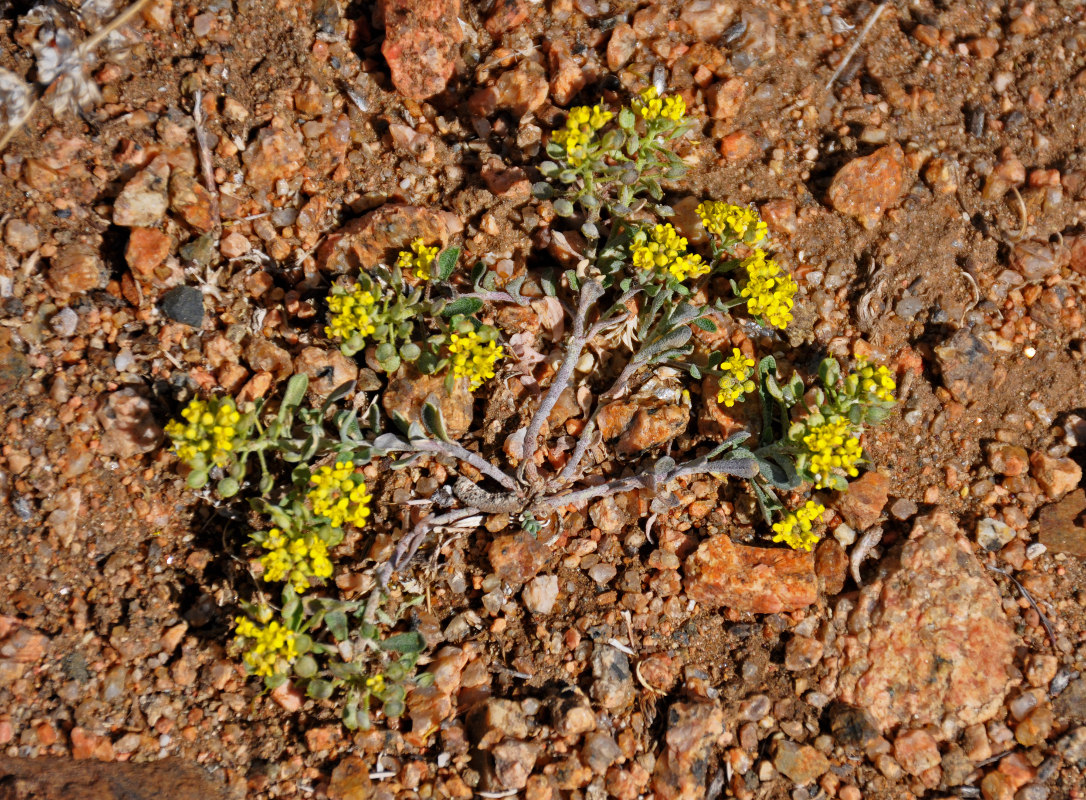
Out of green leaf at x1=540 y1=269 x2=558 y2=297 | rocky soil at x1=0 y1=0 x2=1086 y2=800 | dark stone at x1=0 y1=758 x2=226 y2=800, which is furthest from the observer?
green leaf at x1=540 y1=269 x2=558 y2=297

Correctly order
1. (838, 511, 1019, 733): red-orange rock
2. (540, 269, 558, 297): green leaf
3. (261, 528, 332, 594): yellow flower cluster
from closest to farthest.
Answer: (261, 528, 332, 594): yellow flower cluster, (838, 511, 1019, 733): red-orange rock, (540, 269, 558, 297): green leaf

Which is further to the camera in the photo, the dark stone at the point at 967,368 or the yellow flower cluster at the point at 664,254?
the dark stone at the point at 967,368

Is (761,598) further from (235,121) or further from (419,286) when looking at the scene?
(235,121)

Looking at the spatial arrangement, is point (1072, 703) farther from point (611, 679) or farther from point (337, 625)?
point (337, 625)

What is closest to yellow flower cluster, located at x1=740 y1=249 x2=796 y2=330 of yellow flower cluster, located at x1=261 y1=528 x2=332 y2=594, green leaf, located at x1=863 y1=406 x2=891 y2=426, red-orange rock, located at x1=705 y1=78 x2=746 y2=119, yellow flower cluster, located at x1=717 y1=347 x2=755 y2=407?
yellow flower cluster, located at x1=717 y1=347 x2=755 y2=407

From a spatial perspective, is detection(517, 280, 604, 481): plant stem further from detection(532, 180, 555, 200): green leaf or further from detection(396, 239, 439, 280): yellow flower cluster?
detection(396, 239, 439, 280): yellow flower cluster

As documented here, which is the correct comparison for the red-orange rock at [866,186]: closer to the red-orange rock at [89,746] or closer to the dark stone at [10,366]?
the dark stone at [10,366]

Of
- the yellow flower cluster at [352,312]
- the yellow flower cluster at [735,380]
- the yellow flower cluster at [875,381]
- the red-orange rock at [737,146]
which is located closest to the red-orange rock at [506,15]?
the red-orange rock at [737,146]
